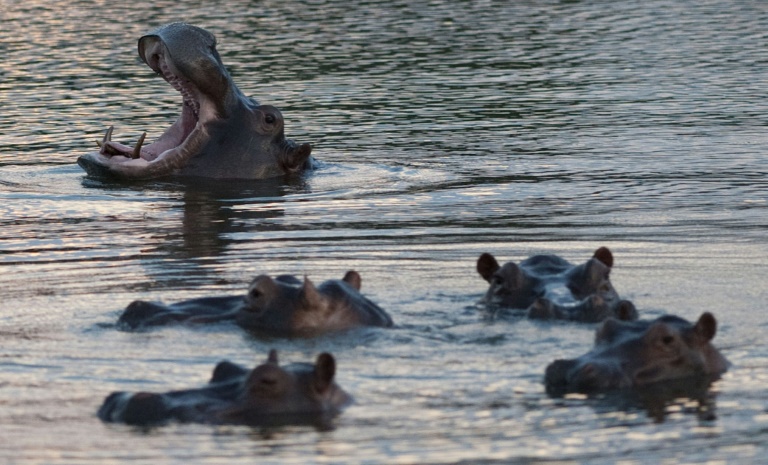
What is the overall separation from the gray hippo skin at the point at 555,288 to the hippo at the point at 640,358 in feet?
2.20

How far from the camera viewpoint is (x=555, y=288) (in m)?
8.95

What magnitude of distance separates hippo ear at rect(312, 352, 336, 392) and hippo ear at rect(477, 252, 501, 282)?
94.5 inches

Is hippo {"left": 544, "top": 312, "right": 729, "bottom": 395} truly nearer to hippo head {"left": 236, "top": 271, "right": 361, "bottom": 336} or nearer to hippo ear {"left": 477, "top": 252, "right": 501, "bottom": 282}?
hippo head {"left": 236, "top": 271, "right": 361, "bottom": 336}

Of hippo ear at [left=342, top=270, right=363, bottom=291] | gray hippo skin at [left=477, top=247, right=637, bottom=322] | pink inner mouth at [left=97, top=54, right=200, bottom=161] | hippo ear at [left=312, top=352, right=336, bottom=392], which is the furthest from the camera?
pink inner mouth at [left=97, top=54, right=200, bottom=161]

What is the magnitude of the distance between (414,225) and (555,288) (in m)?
3.43

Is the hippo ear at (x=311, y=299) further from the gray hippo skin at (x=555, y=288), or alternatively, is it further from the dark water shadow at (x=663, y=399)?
the dark water shadow at (x=663, y=399)

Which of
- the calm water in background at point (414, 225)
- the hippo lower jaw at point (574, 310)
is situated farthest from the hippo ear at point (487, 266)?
the hippo lower jaw at point (574, 310)

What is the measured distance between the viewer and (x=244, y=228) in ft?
41.0

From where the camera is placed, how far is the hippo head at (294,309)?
8.51 metres

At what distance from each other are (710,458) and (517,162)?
31.1 ft

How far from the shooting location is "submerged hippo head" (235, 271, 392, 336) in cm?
851

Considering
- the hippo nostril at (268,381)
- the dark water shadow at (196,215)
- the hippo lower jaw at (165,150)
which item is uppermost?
the hippo nostril at (268,381)

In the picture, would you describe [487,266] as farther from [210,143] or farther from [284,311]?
[210,143]

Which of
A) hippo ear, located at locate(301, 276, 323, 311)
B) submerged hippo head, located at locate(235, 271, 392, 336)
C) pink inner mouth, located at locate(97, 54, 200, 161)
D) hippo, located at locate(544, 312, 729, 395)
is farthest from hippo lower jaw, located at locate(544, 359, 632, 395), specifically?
pink inner mouth, located at locate(97, 54, 200, 161)
